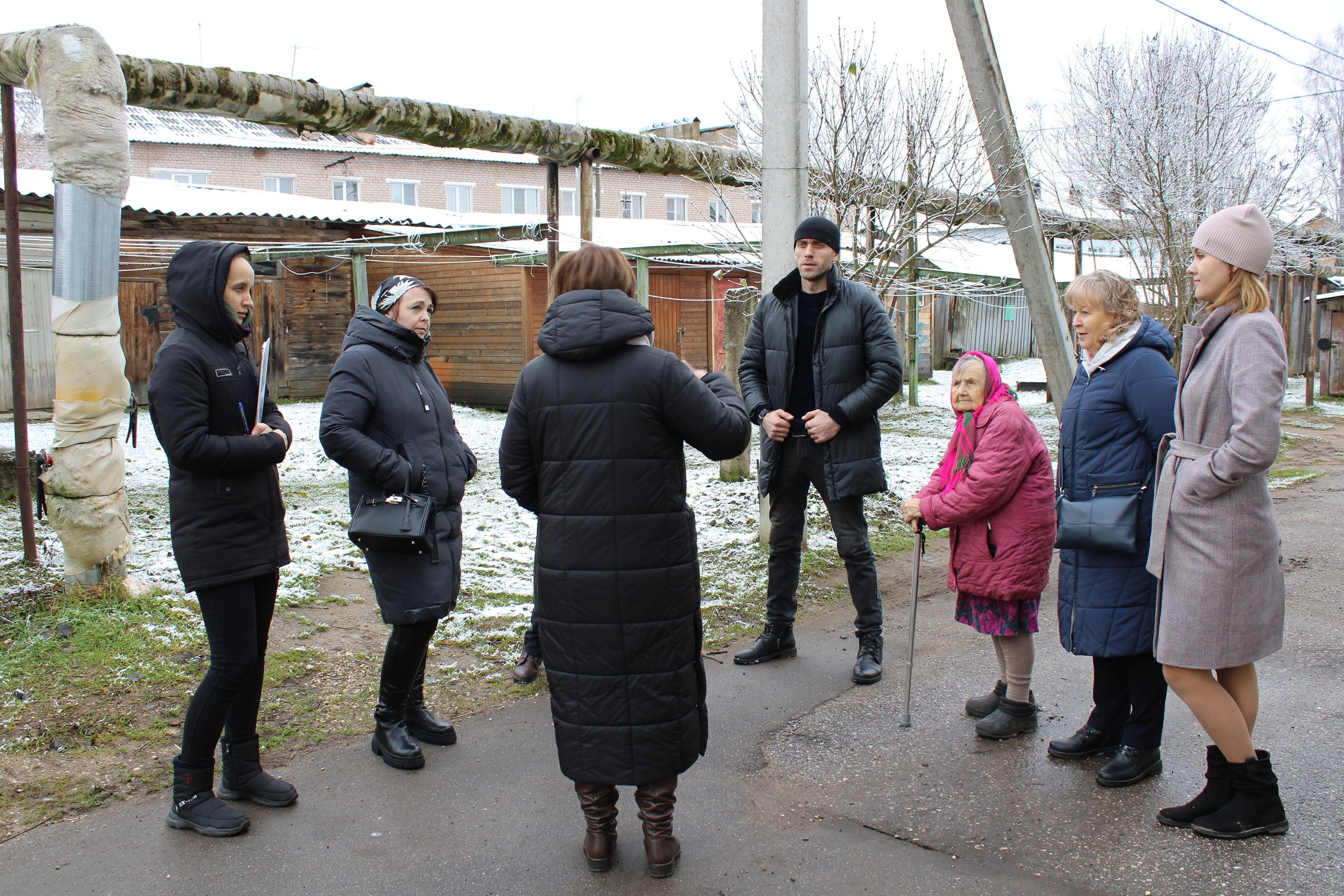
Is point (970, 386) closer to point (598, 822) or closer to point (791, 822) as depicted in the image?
point (791, 822)

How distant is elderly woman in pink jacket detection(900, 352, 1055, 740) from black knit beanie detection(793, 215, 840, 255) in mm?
944

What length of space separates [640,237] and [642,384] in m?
15.6

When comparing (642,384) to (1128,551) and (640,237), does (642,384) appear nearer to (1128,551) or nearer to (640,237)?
(1128,551)

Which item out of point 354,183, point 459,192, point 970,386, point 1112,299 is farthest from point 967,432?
point 459,192

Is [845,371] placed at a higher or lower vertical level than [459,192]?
lower

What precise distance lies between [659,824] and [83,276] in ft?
13.6

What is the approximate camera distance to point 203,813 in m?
2.97

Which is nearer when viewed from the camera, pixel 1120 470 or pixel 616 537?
pixel 616 537

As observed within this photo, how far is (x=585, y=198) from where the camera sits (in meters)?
8.77

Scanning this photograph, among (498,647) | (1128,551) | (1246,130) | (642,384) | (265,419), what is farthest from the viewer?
(1246,130)

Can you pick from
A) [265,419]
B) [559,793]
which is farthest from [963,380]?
[265,419]

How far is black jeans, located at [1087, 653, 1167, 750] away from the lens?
317cm

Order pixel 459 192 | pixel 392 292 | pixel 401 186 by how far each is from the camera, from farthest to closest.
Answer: pixel 459 192
pixel 401 186
pixel 392 292

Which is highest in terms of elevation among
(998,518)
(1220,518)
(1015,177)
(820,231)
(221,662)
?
(1015,177)
